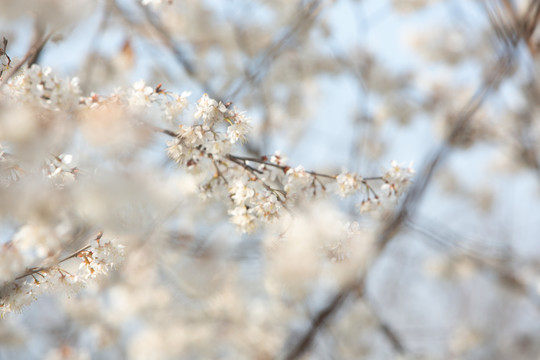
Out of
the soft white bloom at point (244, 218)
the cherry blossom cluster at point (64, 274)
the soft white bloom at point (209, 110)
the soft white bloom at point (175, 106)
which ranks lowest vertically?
the cherry blossom cluster at point (64, 274)

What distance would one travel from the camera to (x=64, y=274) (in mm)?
781

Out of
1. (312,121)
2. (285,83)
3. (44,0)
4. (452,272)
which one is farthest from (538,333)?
(44,0)

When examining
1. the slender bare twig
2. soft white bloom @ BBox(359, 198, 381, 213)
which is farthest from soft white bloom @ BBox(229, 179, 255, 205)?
the slender bare twig

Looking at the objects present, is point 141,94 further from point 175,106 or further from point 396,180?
point 396,180

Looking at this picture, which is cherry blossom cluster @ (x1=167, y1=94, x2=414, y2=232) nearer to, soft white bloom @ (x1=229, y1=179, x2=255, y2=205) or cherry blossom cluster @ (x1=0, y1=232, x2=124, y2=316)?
soft white bloom @ (x1=229, y1=179, x2=255, y2=205)

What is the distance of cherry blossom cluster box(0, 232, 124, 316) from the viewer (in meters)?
0.76

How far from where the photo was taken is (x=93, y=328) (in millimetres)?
2807

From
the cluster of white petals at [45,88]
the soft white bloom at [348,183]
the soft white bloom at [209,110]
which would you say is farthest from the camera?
the soft white bloom at [348,183]

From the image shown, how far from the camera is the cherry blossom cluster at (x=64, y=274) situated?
Result: 0.76 metres

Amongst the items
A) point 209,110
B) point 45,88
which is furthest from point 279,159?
point 45,88

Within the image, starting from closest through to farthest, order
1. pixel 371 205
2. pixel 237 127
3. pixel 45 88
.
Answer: pixel 45 88
pixel 237 127
pixel 371 205

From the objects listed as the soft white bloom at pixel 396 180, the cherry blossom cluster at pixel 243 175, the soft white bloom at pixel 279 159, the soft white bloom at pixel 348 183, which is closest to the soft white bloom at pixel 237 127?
the cherry blossom cluster at pixel 243 175

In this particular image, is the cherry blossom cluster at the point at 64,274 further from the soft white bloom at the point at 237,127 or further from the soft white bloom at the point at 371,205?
the soft white bloom at the point at 371,205

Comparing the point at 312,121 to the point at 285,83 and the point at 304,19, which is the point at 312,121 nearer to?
the point at 285,83
